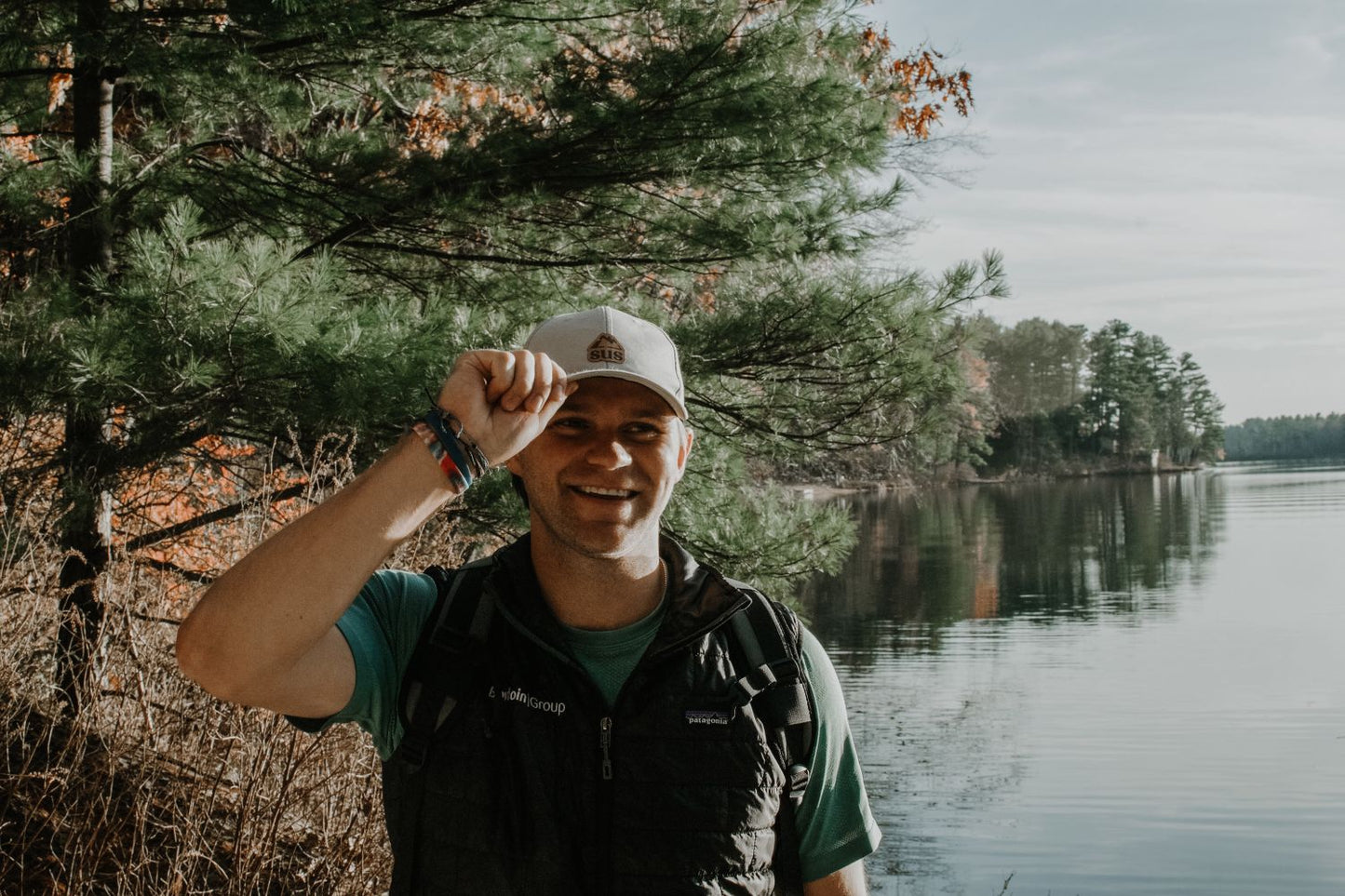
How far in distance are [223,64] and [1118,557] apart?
32.4 metres

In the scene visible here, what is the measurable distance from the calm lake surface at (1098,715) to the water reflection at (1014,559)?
0.49ft

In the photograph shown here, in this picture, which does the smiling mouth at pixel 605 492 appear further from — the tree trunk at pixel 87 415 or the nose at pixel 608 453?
the tree trunk at pixel 87 415

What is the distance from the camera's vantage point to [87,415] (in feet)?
17.1

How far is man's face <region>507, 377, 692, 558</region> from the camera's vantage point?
75.8 inches

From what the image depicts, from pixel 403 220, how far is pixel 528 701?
16.8ft

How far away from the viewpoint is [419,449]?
1.66 meters

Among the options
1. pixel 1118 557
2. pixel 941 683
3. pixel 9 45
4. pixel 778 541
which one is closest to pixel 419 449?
pixel 9 45

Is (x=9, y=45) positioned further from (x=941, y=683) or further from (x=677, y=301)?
A: (x=941, y=683)

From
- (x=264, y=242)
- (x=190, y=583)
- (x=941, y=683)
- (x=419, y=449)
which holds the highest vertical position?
(x=264, y=242)

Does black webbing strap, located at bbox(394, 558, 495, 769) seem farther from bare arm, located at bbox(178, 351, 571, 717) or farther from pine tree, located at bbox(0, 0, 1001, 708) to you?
pine tree, located at bbox(0, 0, 1001, 708)

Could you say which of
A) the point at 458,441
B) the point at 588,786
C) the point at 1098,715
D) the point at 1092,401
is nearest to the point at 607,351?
the point at 458,441

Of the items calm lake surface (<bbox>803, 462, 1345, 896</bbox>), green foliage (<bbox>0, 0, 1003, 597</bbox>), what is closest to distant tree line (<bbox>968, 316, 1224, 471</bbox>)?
calm lake surface (<bbox>803, 462, 1345, 896</bbox>)

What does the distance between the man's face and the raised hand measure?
8.5 inches

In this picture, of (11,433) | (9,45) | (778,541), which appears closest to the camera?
(9,45)
